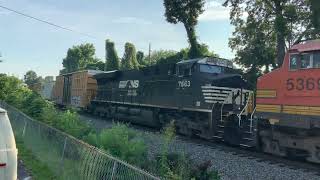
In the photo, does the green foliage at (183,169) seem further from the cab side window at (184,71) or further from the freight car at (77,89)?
the freight car at (77,89)

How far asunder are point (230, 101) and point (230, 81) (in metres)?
0.84

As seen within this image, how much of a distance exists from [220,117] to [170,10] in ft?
84.3

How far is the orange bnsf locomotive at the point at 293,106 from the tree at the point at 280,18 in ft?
57.2

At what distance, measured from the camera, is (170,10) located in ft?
143

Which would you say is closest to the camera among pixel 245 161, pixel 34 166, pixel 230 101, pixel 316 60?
pixel 34 166

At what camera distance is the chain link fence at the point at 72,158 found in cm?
702

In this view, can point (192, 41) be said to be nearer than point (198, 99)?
No

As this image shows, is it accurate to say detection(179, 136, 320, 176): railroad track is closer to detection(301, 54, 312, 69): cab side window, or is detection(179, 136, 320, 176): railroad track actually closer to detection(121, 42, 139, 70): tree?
detection(301, 54, 312, 69): cab side window

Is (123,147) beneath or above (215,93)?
beneath

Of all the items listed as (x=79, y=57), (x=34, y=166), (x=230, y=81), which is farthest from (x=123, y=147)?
(x=79, y=57)

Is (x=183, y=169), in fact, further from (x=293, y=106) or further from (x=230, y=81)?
(x=230, y=81)

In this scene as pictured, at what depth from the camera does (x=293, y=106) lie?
580 inches

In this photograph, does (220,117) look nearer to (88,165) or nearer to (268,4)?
(88,165)

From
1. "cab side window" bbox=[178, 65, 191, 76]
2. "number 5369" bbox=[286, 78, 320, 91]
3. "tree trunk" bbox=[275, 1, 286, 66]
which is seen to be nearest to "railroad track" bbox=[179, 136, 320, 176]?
"number 5369" bbox=[286, 78, 320, 91]
